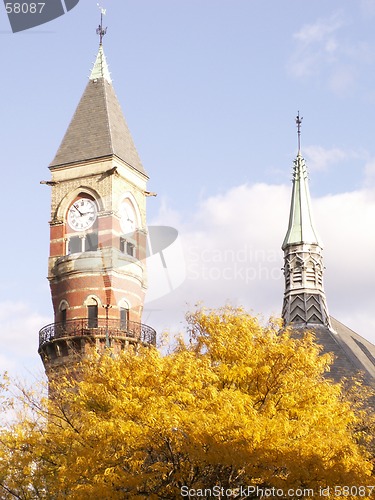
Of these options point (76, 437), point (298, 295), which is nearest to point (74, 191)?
point (298, 295)

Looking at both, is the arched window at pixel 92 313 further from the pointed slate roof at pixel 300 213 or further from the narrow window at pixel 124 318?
the pointed slate roof at pixel 300 213

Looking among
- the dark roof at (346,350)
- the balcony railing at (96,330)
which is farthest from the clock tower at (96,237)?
the dark roof at (346,350)

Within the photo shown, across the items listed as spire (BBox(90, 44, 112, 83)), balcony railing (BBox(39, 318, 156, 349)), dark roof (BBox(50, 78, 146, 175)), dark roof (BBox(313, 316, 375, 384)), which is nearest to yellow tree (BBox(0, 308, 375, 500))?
balcony railing (BBox(39, 318, 156, 349))

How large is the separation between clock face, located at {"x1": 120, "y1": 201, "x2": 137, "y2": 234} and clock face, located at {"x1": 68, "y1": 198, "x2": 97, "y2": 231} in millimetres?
1808

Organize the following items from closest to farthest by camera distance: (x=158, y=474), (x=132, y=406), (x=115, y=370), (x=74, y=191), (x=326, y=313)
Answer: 1. (x=158, y=474)
2. (x=132, y=406)
3. (x=115, y=370)
4. (x=74, y=191)
5. (x=326, y=313)

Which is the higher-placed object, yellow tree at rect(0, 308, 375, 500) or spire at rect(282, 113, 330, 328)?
spire at rect(282, 113, 330, 328)

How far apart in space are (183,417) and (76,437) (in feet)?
16.5

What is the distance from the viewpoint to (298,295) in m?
81.9

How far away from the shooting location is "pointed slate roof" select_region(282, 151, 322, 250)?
84125 mm

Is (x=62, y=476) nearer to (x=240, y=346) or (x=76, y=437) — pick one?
(x=76, y=437)

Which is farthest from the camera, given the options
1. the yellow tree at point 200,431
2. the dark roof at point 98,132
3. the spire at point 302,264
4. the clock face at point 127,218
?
the spire at point 302,264

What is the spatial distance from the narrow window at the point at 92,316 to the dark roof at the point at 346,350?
14456 millimetres

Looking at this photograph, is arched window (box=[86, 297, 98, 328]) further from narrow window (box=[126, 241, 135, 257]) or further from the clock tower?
narrow window (box=[126, 241, 135, 257])

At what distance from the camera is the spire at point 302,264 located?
8056 centimetres
